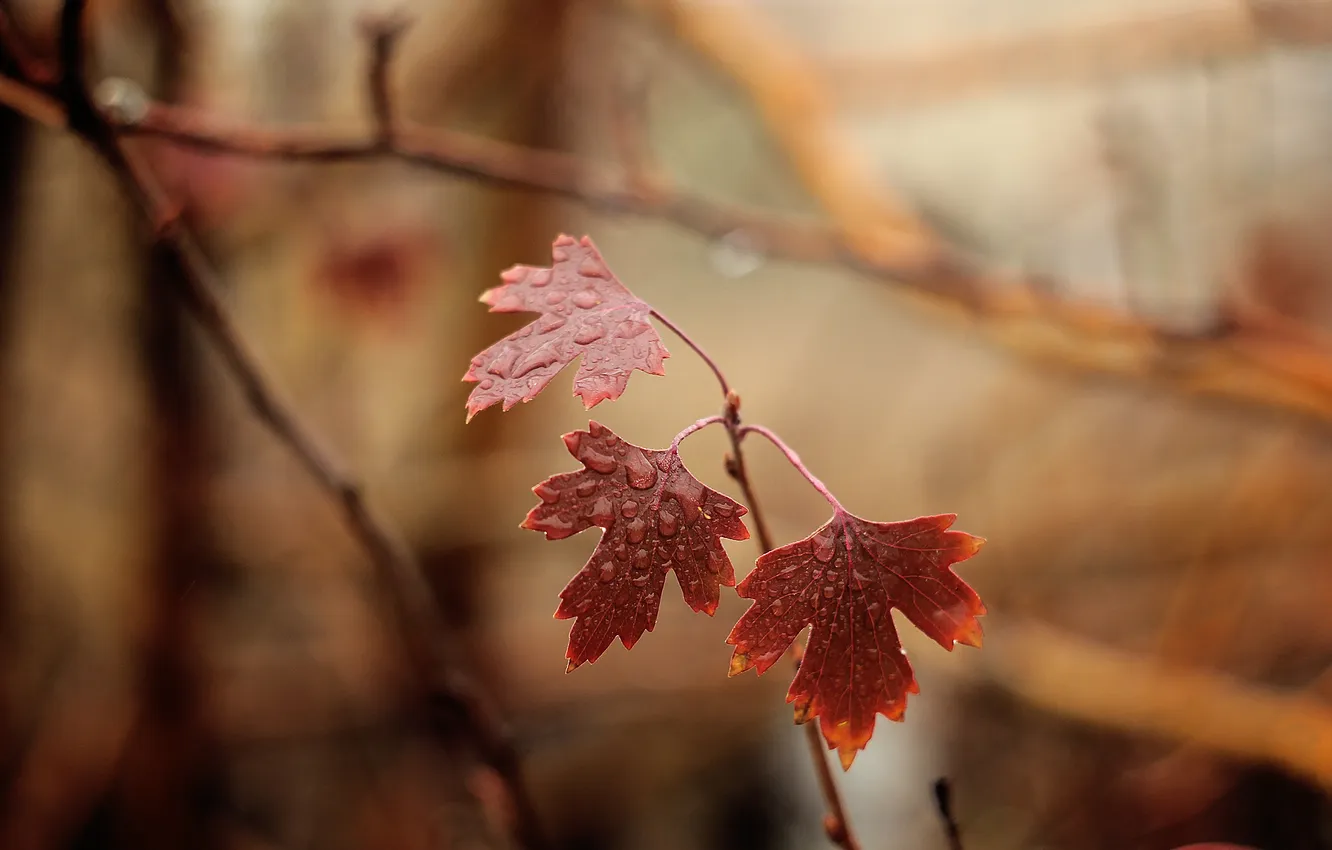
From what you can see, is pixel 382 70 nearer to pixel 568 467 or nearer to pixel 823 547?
pixel 823 547

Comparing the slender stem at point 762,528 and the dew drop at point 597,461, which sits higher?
the dew drop at point 597,461

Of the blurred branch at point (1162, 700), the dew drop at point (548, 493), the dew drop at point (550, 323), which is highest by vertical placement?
the dew drop at point (550, 323)

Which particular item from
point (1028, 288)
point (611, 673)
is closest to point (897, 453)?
point (611, 673)

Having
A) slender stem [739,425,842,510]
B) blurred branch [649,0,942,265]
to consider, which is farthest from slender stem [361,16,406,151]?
blurred branch [649,0,942,265]

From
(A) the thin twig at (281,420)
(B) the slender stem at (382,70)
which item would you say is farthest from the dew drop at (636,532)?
(B) the slender stem at (382,70)

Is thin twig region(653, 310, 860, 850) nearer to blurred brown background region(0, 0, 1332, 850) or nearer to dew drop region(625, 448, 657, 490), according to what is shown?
dew drop region(625, 448, 657, 490)

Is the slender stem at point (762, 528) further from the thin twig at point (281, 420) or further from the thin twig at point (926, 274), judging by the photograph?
the thin twig at point (926, 274)

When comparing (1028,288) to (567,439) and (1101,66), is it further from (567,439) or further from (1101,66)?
(567,439)

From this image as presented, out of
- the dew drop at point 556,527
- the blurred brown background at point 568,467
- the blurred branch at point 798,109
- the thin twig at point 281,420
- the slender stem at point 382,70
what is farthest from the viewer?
the blurred branch at point 798,109
